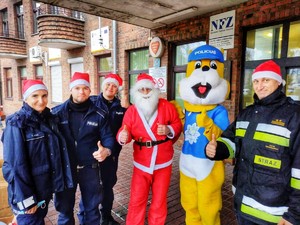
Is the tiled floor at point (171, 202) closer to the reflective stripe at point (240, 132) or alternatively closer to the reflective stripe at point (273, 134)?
the reflective stripe at point (240, 132)

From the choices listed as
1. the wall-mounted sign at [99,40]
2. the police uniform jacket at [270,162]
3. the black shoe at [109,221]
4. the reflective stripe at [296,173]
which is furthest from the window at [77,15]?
A: the reflective stripe at [296,173]

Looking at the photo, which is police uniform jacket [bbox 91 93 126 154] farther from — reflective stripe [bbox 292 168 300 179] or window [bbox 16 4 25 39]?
window [bbox 16 4 25 39]

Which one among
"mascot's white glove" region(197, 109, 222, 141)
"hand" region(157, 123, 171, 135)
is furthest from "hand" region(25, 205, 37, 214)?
"mascot's white glove" region(197, 109, 222, 141)

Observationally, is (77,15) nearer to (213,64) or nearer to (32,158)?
(213,64)

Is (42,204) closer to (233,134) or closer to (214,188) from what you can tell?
(214,188)

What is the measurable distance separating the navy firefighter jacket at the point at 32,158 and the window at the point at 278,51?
12.6 feet

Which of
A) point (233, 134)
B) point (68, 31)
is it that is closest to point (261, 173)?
point (233, 134)

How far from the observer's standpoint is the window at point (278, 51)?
3867 mm

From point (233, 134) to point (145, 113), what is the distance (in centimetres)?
97

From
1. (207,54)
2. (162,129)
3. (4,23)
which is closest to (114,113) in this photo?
(162,129)

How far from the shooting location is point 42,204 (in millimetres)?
2021

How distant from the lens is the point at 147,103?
250cm

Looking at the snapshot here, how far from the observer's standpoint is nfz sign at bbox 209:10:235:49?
176 inches

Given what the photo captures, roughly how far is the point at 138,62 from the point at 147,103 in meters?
5.01
